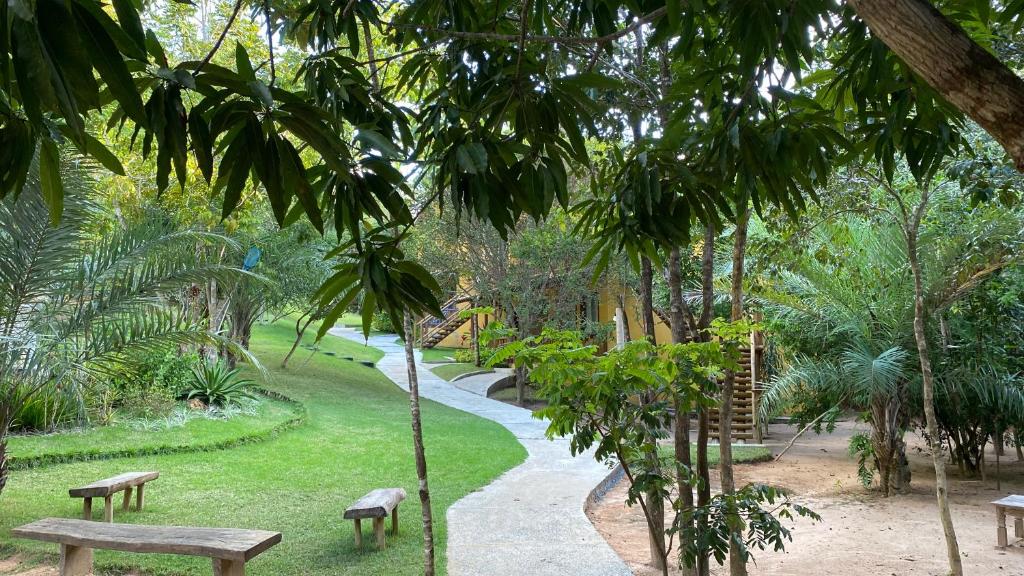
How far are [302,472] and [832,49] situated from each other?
7.68 m

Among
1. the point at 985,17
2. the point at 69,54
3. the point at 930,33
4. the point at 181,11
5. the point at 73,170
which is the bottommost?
the point at 69,54

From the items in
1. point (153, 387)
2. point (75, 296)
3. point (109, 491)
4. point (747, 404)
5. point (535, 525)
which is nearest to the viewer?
point (109, 491)

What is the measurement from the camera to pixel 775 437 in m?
15.5

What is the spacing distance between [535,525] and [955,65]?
669 cm

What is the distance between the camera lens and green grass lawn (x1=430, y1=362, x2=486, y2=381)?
22.2m

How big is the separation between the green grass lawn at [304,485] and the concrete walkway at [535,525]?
0.72 feet

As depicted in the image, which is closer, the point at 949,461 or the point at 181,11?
the point at 181,11

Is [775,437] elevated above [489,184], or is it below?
below

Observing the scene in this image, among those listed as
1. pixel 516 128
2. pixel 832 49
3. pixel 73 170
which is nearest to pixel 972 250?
pixel 832 49

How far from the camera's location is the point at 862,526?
331 inches

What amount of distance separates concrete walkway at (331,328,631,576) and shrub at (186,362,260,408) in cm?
402

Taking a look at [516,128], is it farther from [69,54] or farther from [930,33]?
[69,54]

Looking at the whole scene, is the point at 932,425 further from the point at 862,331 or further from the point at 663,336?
the point at 663,336

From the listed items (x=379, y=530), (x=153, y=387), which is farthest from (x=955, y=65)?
(x=153, y=387)
